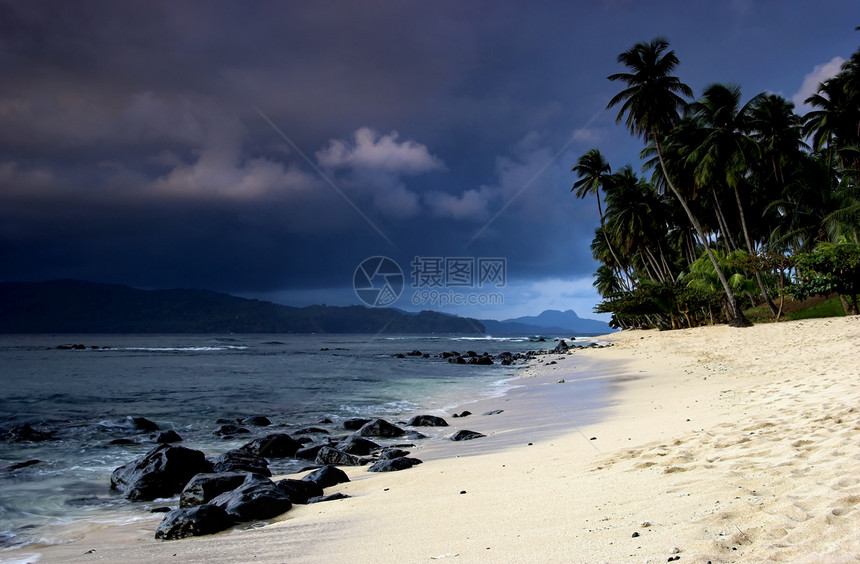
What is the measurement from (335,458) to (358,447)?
75 cm

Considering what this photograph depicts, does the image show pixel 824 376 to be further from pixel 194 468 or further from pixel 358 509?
pixel 194 468

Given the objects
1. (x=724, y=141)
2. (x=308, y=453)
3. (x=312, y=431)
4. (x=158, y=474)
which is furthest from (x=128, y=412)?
(x=724, y=141)

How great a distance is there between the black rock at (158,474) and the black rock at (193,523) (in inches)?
87.0

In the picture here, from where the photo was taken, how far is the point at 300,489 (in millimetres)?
5863

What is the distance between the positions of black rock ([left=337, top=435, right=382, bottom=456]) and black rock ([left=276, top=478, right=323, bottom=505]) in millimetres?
2797

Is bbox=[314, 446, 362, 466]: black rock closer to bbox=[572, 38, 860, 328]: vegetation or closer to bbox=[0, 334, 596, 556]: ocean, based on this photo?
bbox=[0, 334, 596, 556]: ocean

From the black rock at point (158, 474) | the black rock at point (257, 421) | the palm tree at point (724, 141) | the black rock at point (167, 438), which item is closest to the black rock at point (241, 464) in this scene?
the black rock at point (158, 474)

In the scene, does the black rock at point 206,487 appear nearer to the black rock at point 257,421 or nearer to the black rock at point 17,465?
the black rock at point 17,465

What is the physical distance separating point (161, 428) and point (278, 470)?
6249 mm

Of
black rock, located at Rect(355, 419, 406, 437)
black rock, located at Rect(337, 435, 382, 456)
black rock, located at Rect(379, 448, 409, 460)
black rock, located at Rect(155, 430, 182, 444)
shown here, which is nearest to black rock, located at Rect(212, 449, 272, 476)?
black rock, located at Rect(337, 435, 382, 456)

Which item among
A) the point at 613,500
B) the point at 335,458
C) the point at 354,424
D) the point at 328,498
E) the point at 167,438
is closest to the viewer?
the point at 613,500

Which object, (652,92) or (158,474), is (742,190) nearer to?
(652,92)

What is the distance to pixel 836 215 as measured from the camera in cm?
3002

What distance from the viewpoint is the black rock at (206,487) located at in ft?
19.6
